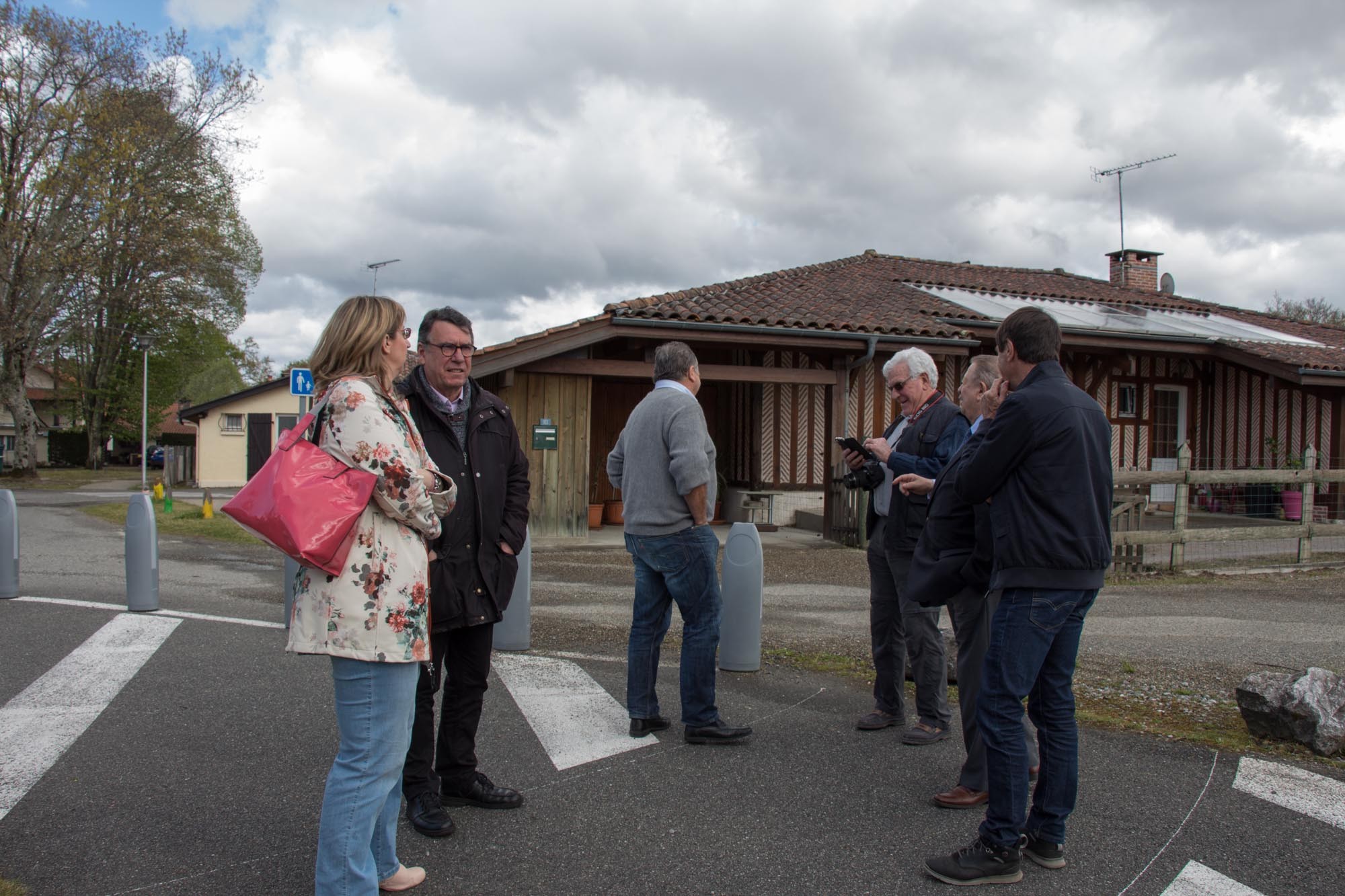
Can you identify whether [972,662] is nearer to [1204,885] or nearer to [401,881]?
[1204,885]

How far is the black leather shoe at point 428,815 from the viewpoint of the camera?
3.24 meters

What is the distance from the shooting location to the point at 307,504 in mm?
2367

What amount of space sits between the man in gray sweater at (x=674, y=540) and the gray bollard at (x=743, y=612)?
126 centimetres

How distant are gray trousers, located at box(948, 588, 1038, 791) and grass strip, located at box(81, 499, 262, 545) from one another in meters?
9.52

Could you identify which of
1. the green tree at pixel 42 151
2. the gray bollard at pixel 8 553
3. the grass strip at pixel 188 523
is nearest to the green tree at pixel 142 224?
the green tree at pixel 42 151

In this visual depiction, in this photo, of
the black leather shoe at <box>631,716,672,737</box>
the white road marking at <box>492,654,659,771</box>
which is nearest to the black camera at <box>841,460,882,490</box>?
the black leather shoe at <box>631,716,672,737</box>

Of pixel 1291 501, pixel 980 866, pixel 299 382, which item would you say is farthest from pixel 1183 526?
pixel 299 382

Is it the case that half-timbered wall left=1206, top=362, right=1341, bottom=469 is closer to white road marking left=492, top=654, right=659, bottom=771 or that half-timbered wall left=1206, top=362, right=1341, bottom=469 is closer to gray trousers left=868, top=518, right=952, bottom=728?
gray trousers left=868, top=518, right=952, bottom=728

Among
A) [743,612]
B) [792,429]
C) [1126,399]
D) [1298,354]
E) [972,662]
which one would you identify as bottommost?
[743,612]

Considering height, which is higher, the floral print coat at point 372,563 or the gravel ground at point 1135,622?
the floral print coat at point 372,563

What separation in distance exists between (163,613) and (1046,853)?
21.7 feet

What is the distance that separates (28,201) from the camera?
2792 centimetres

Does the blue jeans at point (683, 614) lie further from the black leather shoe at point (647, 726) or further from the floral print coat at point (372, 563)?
the floral print coat at point (372, 563)

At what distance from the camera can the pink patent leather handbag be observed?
92.5 inches
